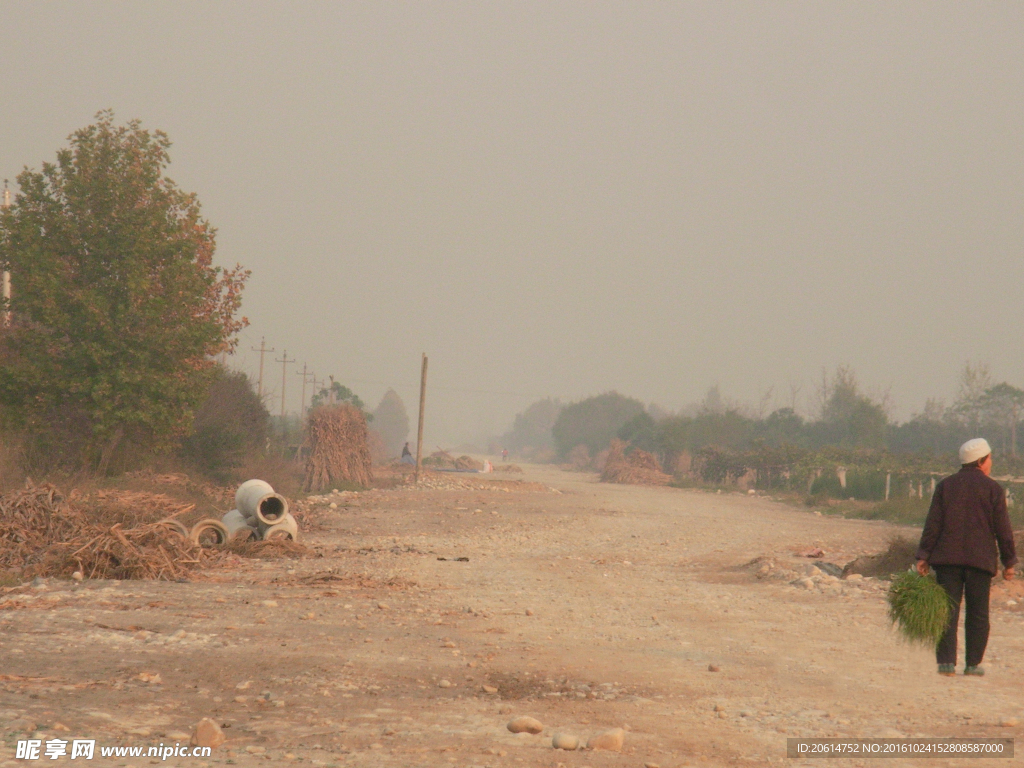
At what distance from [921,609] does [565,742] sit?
3087 millimetres

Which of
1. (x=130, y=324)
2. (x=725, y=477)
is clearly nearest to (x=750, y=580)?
(x=130, y=324)

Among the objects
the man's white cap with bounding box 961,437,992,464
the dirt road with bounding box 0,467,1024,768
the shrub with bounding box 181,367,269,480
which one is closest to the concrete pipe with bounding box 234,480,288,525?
the dirt road with bounding box 0,467,1024,768

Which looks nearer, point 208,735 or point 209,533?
point 208,735

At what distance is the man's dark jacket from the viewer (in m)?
6.79

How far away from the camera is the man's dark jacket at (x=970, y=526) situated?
267 inches

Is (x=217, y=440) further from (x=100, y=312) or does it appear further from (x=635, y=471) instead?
(x=635, y=471)

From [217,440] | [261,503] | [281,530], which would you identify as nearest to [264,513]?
[261,503]

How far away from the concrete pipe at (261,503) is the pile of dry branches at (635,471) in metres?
39.1

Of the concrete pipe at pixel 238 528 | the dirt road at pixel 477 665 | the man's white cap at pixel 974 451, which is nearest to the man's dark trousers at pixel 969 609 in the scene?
the dirt road at pixel 477 665

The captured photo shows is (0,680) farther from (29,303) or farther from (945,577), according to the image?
(29,303)

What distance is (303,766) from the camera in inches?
189

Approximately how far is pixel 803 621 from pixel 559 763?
19.6 feet

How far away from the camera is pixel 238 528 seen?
15617 mm

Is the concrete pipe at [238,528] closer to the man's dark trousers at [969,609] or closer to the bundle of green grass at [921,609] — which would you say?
the bundle of green grass at [921,609]
